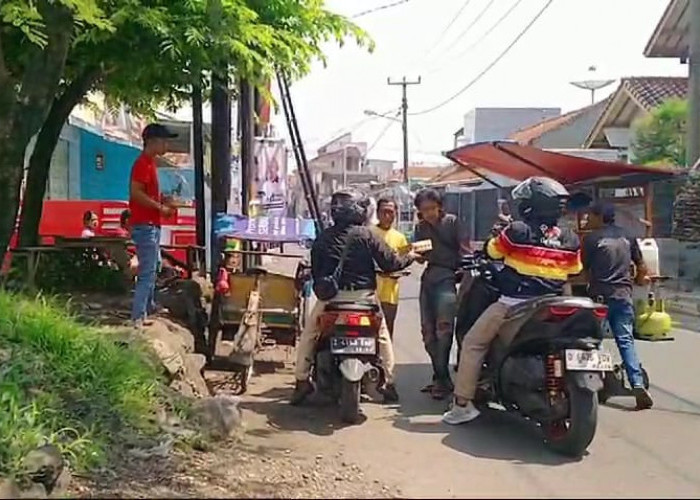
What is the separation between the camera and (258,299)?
891 centimetres

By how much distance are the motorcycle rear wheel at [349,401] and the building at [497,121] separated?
46.2 metres

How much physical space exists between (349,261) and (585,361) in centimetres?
203

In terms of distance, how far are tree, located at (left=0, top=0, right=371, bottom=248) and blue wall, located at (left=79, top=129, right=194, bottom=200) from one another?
30.8 feet

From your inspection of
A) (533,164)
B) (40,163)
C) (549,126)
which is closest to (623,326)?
(533,164)

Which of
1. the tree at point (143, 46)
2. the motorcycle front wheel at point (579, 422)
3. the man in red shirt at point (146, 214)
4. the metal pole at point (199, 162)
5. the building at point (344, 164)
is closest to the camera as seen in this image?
the motorcycle front wheel at point (579, 422)

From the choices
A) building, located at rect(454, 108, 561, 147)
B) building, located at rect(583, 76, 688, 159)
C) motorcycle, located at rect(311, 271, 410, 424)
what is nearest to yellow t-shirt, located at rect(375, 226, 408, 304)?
motorcycle, located at rect(311, 271, 410, 424)

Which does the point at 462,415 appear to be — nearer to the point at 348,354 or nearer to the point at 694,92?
the point at 348,354

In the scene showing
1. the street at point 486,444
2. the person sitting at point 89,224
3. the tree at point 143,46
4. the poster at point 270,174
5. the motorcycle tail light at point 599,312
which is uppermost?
the tree at point 143,46

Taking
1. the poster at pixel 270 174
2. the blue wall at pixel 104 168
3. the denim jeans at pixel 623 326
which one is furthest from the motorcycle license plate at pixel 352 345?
the blue wall at pixel 104 168

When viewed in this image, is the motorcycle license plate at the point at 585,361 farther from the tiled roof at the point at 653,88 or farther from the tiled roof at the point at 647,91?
the tiled roof at the point at 653,88

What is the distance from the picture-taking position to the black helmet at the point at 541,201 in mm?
6758

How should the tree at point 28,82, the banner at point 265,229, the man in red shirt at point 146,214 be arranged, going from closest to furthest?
the tree at point 28,82, the man in red shirt at point 146,214, the banner at point 265,229

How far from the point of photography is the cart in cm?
891

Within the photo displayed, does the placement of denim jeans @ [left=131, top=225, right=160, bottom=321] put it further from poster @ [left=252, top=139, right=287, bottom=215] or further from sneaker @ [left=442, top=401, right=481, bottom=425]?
poster @ [left=252, top=139, right=287, bottom=215]
